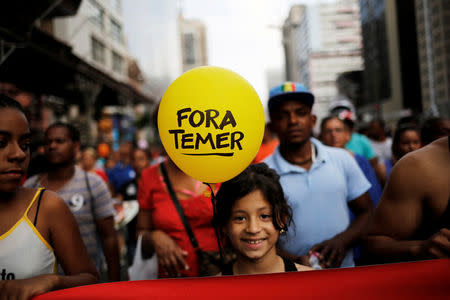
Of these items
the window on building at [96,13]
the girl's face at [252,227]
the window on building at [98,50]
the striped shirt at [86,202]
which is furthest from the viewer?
the window on building at [98,50]

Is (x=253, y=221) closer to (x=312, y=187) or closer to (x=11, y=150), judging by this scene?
(x=312, y=187)

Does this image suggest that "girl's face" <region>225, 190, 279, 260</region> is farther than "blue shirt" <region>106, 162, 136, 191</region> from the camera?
No

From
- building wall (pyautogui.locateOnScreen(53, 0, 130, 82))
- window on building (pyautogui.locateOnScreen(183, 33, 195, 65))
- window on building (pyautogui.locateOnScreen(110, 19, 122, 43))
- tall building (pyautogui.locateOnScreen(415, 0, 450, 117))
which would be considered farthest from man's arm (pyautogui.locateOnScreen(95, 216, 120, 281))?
window on building (pyautogui.locateOnScreen(183, 33, 195, 65))

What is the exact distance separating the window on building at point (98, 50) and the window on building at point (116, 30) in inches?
81.2

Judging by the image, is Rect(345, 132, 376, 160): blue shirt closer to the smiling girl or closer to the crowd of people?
the crowd of people

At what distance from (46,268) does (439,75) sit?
53606mm

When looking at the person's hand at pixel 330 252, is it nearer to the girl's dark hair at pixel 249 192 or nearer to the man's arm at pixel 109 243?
the girl's dark hair at pixel 249 192

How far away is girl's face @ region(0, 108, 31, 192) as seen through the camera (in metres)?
1.44

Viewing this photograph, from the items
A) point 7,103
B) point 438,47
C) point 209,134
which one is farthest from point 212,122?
point 438,47

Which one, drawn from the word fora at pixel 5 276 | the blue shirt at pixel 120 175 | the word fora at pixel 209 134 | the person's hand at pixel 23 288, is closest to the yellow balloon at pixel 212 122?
the word fora at pixel 209 134

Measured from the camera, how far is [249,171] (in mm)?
1904

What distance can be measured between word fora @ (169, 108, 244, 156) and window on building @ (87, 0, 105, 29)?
1813cm

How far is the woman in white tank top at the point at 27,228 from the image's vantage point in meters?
1.44

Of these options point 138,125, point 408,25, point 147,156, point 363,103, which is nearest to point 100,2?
point 138,125
